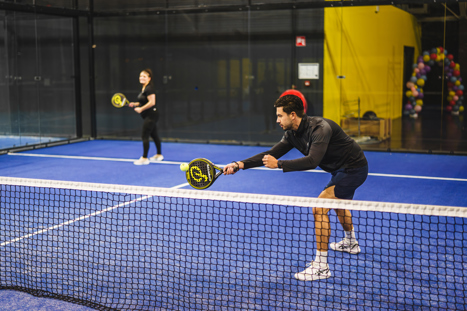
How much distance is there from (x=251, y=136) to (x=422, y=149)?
423 cm

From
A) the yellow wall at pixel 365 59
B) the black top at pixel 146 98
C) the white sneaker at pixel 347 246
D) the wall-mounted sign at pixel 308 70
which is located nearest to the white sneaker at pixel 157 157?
the black top at pixel 146 98

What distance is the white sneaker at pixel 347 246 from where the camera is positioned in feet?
18.2

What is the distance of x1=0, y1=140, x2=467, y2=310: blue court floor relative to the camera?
8641 mm

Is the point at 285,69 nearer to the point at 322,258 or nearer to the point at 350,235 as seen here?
the point at 350,235

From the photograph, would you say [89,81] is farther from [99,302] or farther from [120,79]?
[99,302]

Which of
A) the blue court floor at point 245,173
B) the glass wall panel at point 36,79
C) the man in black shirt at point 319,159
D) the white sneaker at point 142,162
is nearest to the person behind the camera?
the man in black shirt at point 319,159

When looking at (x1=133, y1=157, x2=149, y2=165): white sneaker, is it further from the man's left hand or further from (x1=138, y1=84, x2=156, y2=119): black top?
the man's left hand

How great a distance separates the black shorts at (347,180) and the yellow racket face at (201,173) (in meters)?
1.21

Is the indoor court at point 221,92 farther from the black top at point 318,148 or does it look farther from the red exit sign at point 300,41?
the black top at point 318,148

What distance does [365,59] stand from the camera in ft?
43.7

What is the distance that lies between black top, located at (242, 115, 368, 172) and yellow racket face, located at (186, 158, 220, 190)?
1.00ft

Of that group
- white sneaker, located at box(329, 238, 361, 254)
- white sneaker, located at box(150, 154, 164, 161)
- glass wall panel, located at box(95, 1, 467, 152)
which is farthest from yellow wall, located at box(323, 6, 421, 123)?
white sneaker, located at box(329, 238, 361, 254)

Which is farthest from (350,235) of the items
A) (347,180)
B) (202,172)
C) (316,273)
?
(202,172)

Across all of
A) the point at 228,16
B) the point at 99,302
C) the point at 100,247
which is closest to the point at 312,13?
the point at 228,16
